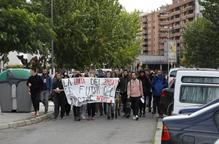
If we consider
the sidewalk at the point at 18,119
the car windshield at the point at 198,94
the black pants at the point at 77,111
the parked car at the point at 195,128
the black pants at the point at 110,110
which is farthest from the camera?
the black pants at the point at 110,110

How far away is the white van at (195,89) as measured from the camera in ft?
37.2

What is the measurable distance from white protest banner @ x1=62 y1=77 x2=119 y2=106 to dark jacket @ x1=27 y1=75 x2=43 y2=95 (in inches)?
40.3

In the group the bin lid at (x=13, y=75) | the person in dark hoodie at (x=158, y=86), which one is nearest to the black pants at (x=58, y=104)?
the bin lid at (x=13, y=75)

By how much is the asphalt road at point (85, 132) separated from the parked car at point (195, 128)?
19.2ft

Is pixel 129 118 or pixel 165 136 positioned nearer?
pixel 165 136

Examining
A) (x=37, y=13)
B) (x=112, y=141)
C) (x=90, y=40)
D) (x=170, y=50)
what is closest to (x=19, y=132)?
(x=112, y=141)

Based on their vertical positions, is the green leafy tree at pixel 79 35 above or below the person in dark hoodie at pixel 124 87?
above

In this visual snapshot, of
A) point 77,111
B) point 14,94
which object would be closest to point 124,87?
point 77,111

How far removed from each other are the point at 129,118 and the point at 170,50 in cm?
1750

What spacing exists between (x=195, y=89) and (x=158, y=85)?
8.39 metres

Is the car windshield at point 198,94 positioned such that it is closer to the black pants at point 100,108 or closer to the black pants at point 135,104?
the black pants at point 135,104

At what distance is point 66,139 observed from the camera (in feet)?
45.3

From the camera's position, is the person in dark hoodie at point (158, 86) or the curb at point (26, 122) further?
the person in dark hoodie at point (158, 86)

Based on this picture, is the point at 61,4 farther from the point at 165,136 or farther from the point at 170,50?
the point at 165,136
